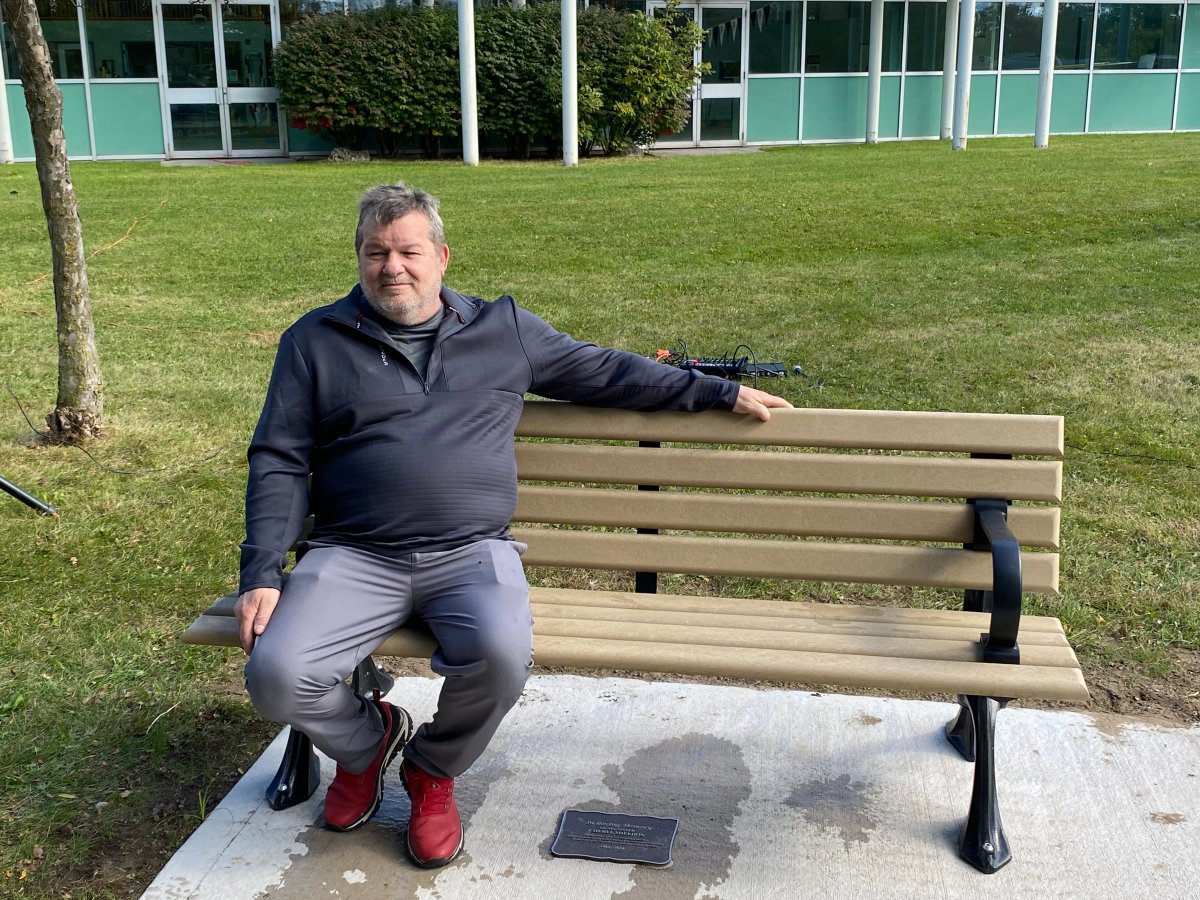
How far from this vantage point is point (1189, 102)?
84.2ft

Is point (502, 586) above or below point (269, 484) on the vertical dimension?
below

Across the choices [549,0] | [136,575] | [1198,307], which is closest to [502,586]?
[136,575]

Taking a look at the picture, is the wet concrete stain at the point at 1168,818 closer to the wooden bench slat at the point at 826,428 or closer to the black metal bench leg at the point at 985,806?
the black metal bench leg at the point at 985,806

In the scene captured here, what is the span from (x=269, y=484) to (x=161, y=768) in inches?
36.2

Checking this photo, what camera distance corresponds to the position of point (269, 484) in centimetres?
289

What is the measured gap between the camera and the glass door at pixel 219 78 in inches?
850

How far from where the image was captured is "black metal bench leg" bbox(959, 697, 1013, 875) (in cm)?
277

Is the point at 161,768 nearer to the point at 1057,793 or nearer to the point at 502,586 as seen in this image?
the point at 502,586

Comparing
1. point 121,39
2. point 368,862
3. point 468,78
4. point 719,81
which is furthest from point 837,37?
point 368,862

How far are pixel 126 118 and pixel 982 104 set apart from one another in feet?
53.5

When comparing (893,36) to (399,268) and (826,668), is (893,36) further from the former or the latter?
(826,668)

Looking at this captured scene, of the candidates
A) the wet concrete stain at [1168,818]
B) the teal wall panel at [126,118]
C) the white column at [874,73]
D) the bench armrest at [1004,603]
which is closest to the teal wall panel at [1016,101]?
the white column at [874,73]

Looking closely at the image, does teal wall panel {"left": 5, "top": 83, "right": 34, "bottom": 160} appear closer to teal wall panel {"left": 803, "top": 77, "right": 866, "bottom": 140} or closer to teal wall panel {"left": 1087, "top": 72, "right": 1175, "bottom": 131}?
teal wall panel {"left": 803, "top": 77, "right": 866, "bottom": 140}

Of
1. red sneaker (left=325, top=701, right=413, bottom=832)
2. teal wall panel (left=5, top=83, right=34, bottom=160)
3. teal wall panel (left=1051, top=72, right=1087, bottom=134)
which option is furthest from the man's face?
teal wall panel (left=1051, top=72, right=1087, bottom=134)
